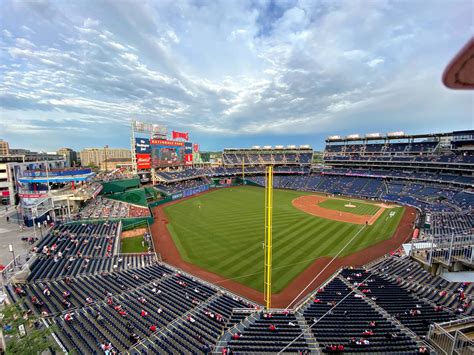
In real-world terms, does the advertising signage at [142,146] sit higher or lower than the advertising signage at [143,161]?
higher

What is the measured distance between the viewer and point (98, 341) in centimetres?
1166

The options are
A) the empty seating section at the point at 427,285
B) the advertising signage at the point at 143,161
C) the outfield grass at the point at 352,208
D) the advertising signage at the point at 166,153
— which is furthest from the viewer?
the advertising signage at the point at 166,153

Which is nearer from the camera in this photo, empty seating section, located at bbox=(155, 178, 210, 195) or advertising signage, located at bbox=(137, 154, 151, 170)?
advertising signage, located at bbox=(137, 154, 151, 170)

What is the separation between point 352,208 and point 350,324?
3307 centimetres

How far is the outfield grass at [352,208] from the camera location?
39.6 meters

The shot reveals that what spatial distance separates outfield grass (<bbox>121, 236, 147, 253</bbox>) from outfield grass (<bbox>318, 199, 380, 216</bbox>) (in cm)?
3332

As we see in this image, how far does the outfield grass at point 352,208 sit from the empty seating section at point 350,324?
26.5 meters

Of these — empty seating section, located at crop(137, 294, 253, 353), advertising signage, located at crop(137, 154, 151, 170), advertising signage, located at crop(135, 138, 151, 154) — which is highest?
advertising signage, located at crop(135, 138, 151, 154)

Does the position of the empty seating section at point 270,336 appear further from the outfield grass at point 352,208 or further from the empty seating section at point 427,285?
the outfield grass at point 352,208

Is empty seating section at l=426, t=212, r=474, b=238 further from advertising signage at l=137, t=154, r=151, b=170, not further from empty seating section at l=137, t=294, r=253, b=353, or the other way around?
advertising signage at l=137, t=154, r=151, b=170

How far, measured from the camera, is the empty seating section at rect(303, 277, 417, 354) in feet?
35.1

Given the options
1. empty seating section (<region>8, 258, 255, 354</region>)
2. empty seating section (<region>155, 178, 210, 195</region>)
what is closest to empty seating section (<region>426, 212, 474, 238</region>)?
empty seating section (<region>8, 258, 255, 354</region>)

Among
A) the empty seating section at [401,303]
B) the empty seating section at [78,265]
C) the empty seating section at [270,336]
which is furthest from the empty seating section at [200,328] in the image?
the empty seating section at [78,265]

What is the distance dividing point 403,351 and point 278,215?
2724cm
